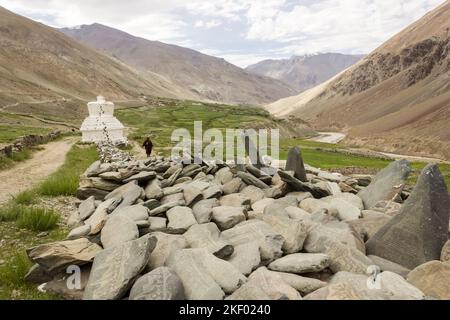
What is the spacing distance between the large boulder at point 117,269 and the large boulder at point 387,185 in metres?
6.98

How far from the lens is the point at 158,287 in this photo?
5875mm

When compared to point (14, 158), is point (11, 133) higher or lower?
higher

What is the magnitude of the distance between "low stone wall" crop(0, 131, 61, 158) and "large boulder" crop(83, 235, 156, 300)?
57.1 ft

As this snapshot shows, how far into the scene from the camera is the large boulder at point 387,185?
11219 mm

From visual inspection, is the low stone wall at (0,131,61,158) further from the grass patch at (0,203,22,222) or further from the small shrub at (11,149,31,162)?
the grass patch at (0,203,22,222)

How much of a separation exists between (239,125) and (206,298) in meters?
79.0

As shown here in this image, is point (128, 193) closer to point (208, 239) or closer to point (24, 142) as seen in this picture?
point (208, 239)

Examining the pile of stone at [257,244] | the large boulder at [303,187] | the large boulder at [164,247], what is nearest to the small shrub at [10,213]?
the pile of stone at [257,244]

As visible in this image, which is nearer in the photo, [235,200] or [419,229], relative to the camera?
[419,229]

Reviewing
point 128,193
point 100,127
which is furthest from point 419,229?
point 100,127

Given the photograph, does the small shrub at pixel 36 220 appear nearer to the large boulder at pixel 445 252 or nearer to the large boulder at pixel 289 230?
the large boulder at pixel 289 230

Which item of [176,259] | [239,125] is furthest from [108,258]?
[239,125]

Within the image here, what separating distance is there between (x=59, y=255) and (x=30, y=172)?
1476cm

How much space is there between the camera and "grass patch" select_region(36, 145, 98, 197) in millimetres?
13414
